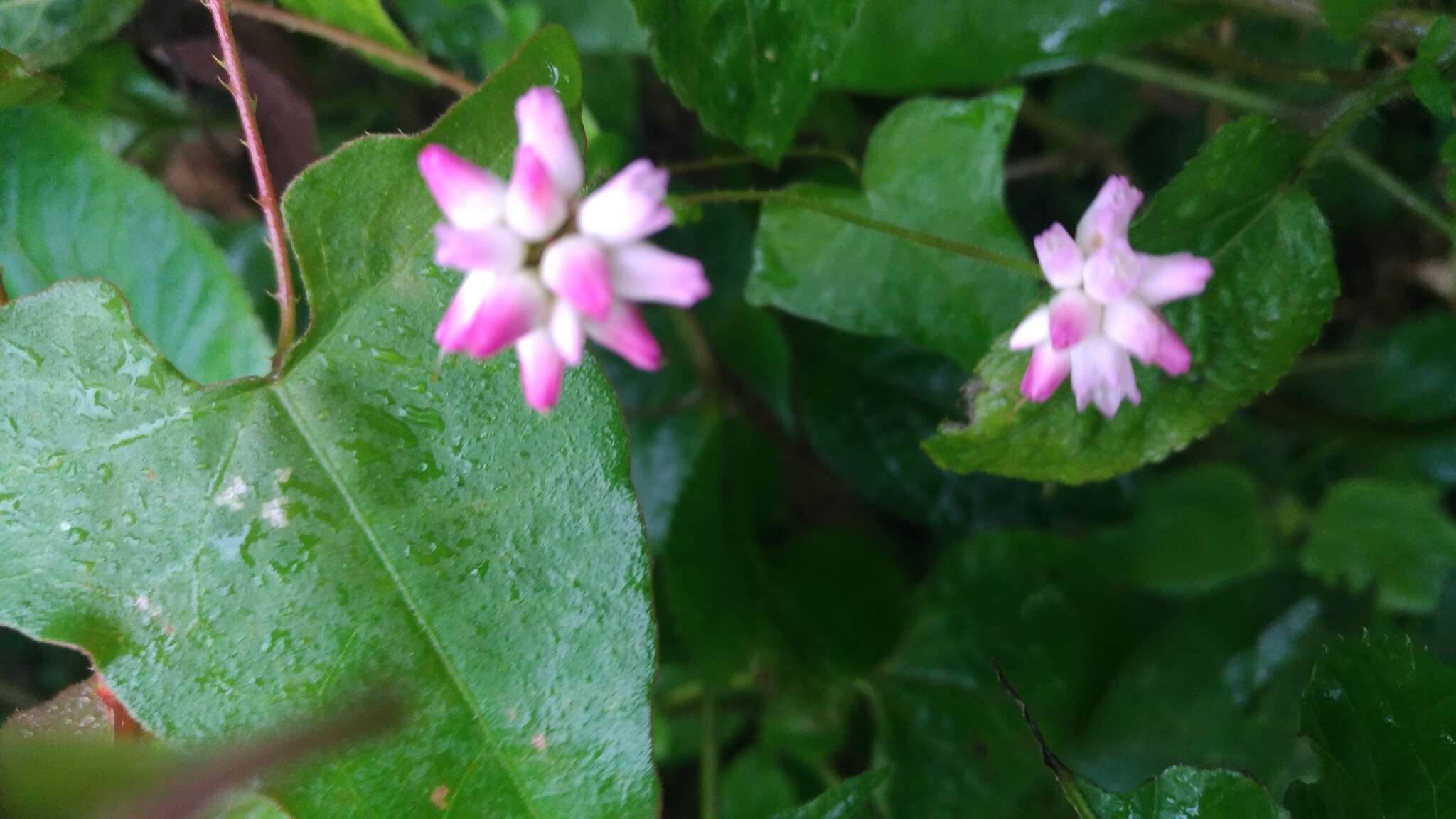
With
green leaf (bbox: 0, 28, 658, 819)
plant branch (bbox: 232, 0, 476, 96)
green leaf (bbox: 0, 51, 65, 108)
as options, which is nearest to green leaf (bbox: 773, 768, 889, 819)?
green leaf (bbox: 0, 28, 658, 819)

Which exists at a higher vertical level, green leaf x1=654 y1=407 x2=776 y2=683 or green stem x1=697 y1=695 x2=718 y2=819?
green leaf x1=654 y1=407 x2=776 y2=683

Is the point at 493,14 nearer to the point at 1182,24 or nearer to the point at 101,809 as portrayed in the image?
the point at 1182,24

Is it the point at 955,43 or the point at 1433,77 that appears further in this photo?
the point at 955,43

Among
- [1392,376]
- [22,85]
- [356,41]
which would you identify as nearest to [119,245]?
[22,85]

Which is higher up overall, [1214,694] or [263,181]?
[263,181]

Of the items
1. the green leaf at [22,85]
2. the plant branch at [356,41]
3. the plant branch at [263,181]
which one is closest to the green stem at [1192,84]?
the plant branch at [356,41]

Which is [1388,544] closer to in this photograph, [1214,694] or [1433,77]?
[1214,694]

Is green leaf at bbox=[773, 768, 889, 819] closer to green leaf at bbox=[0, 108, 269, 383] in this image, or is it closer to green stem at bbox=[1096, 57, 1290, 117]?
green leaf at bbox=[0, 108, 269, 383]
